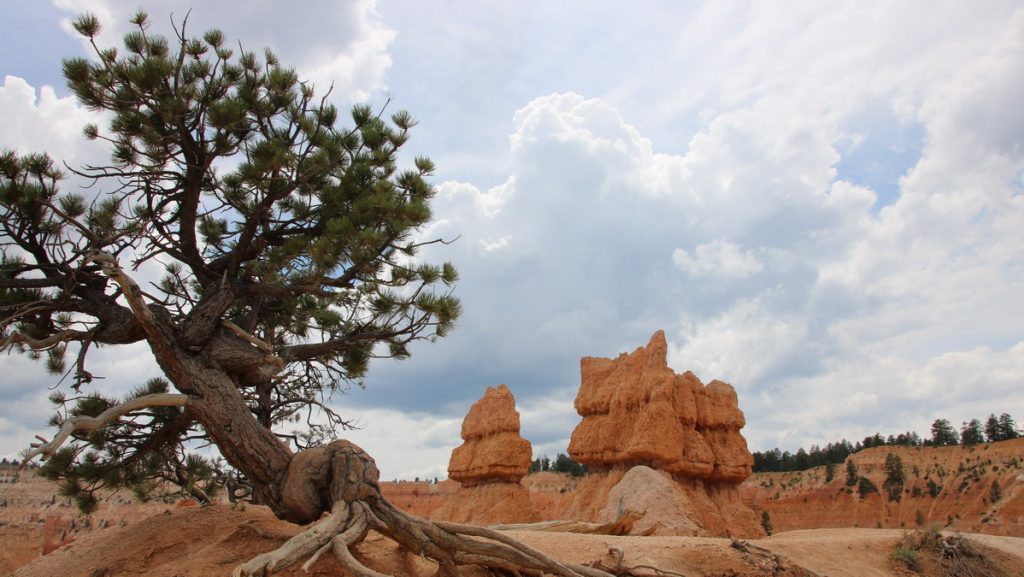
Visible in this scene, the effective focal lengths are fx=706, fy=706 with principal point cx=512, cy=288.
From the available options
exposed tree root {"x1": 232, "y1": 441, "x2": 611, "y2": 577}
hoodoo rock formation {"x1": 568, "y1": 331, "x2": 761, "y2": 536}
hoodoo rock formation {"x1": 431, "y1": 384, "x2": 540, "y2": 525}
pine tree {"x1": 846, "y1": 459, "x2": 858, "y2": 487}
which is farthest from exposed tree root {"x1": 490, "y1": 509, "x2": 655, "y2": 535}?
pine tree {"x1": 846, "y1": 459, "x2": 858, "y2": 487}

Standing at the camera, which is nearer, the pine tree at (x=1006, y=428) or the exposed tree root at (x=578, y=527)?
the exposed tree root at (x=578, y=527)

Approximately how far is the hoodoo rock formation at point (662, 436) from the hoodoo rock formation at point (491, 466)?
2.36m

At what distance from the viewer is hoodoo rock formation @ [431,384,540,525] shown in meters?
28.4

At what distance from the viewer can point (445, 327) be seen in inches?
370

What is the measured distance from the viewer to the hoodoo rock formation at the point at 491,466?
28.4m

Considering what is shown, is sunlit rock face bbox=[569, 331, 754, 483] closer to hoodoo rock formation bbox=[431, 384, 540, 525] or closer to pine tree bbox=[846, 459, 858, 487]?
hoodoo rock formation bbox=[431, 384, 540, 525]

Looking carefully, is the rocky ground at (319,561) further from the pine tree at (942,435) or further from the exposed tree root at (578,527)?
the pine tree at (942,435)

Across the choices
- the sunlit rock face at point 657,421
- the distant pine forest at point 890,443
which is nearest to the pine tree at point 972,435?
the distant pine forest at point 890,443

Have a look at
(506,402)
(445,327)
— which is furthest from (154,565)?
(506,402)

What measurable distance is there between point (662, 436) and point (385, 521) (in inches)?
825

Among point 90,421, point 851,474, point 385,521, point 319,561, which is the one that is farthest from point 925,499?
point 90,421

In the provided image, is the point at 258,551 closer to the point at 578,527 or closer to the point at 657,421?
the point at 578,527

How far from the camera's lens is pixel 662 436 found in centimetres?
2736

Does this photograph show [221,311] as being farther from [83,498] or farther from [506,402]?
[506,402]
